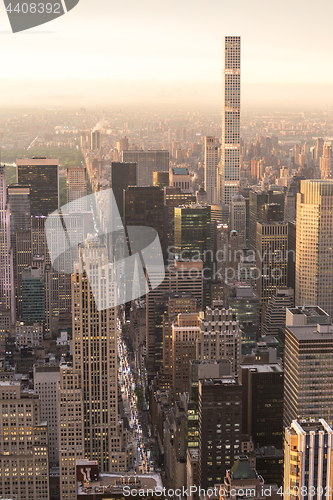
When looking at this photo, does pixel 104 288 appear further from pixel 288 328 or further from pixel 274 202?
pixel 274 202

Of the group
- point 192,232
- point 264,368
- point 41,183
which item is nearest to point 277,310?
point 192,232

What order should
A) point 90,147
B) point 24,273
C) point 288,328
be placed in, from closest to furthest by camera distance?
point 288,328 → point 90,147 → point 24,273

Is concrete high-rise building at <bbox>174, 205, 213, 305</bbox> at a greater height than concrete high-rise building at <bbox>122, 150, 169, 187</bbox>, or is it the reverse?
concrete high-rise building at <bbox>122, 150, 169, 187</bbox>

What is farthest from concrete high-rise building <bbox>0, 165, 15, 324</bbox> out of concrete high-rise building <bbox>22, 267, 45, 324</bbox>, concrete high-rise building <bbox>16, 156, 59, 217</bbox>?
concrete high-rise building <bbox>16, 156, 59, 217</bbox>

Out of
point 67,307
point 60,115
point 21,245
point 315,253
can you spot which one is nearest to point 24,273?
point 21,245

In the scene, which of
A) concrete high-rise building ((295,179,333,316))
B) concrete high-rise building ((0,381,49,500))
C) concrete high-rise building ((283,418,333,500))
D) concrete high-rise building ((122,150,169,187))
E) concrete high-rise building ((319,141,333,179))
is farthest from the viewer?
concrete high-rise building ((122,150,169,187))

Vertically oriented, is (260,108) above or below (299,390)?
above

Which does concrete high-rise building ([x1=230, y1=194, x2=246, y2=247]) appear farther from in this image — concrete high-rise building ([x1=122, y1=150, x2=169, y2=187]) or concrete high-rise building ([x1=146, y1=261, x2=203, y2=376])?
concrete high-rise building ([x1=146, y1=261, x2=203, y2=376])
